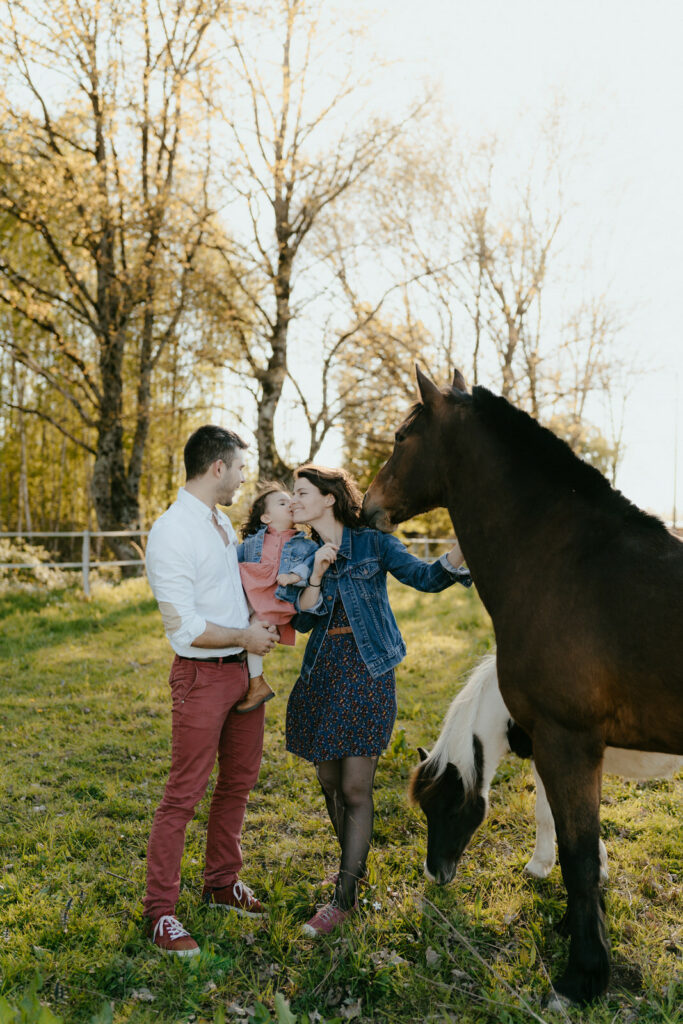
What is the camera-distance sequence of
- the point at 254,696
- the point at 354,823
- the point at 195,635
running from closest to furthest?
the point at 195,635, the point at 354,823, the point at 254,696

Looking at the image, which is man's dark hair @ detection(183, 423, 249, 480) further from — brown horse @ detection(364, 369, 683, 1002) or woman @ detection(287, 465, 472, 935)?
brown horse @ detection(364, 369, 683, 1002)

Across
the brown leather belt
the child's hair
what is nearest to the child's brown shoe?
the brown leather belt

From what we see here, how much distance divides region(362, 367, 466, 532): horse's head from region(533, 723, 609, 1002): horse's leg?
1168 mm

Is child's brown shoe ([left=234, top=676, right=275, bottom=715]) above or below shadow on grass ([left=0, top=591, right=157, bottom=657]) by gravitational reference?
above

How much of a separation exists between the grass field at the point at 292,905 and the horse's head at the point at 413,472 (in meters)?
1.91

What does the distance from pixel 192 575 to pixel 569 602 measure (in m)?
1.64

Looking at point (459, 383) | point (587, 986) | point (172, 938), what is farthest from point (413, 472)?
point (172, 938)

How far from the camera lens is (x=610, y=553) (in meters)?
3.02

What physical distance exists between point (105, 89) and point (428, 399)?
14.8 meters

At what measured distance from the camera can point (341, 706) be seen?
142 inches

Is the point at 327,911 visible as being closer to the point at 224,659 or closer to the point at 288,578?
the point at 224,659

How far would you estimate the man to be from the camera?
10.9 feet

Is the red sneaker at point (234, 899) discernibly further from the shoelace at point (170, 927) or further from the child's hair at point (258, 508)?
the child's hair at point (258, 508)

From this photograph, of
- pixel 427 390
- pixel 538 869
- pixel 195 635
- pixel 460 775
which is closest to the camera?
pixel 195 635
